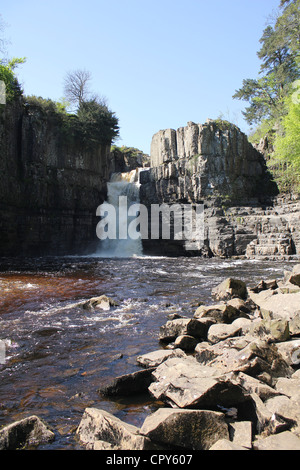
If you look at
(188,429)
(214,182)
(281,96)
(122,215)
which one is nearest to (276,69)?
(281,96)

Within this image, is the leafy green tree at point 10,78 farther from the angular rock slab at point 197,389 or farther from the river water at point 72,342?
the angular rock slab at point 197,389

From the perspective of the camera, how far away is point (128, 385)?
4.44 m

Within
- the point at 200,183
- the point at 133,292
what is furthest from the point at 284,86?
the point at 133,292

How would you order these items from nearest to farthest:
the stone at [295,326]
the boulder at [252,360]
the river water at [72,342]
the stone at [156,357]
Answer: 1. the river water at [72,342]
2. the boulder at [252,360]
3. the stone at [156,357]
4. the stone at [295,326]

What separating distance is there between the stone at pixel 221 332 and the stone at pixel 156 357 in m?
0.98

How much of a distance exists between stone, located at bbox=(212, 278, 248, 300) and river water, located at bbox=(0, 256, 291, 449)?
45cm

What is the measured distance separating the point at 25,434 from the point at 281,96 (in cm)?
4641

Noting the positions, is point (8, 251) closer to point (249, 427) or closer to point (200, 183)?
point (200, 183)

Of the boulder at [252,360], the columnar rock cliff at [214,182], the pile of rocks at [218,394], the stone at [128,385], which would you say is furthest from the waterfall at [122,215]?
the stone at [128,385]

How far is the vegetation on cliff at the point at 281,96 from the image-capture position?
25812 millimetres

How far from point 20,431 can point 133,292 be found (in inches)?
335

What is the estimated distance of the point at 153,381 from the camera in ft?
14.9

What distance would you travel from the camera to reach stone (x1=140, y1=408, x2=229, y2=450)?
314 centimetres

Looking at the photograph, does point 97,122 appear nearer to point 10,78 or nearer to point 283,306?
point 10,78
